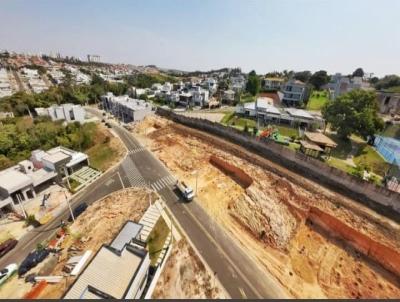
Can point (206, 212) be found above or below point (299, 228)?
above

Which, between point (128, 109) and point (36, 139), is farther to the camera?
point (128, 109)

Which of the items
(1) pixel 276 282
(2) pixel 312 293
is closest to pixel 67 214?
(1) pixel 276 282

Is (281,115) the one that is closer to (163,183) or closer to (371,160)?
(371,160)

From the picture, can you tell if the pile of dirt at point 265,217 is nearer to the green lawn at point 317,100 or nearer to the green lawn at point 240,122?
the green lawn at point 240,122

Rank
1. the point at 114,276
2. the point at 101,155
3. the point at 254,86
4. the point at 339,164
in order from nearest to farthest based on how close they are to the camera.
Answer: the point at 114,276
the point at 339,164
the point at 101,155
the point at 254,86

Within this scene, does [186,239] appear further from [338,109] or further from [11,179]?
[338,109]

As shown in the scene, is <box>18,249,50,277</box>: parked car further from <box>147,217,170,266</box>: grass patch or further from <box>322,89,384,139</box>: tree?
<box>322,89,384,139</box>: tree

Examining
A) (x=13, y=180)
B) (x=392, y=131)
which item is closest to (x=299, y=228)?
(x=392, y=131)
